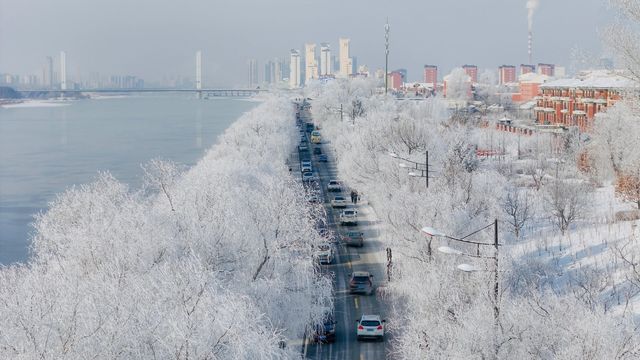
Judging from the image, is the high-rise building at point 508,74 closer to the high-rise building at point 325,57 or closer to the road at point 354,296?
the high-rise building at point 325,57

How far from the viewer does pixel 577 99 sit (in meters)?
40.1

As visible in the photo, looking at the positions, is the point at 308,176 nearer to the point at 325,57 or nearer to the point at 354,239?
the point at 354,239

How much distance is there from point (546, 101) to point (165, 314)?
40.6 m

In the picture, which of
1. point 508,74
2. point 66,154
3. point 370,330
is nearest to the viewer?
point 370,330

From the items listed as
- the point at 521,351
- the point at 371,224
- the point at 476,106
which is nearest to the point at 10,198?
the point at 371,224

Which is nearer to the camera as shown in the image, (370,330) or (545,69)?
(370,330)

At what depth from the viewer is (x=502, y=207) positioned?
1809 cm

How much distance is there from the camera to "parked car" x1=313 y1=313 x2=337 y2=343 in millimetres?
12219

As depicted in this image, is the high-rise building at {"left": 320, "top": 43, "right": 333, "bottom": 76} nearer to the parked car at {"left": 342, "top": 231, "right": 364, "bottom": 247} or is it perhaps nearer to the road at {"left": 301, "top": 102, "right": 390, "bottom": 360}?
the road at {"left": 301, "top": 102, "right": 390, "bottom": 360}

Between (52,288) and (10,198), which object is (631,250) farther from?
(10,198)

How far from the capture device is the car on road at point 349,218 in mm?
21938

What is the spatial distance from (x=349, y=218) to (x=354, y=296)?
7.25 metres

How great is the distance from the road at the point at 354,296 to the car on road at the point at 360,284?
14cm

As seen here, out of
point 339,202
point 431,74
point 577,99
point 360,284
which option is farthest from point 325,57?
point 360,284
